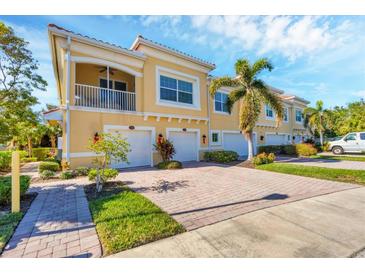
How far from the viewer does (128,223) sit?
11.5 ft

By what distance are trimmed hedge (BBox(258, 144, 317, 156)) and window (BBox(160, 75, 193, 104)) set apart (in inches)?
400

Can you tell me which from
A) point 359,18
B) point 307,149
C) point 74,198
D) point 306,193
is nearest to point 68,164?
point 74,198

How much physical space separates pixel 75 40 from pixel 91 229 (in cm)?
947

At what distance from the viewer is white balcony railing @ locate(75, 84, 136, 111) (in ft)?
32.0

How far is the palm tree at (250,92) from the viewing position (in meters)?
11.3

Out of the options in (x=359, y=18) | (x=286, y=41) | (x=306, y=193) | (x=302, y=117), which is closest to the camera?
(x=359, y=18)

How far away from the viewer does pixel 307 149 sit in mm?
16656

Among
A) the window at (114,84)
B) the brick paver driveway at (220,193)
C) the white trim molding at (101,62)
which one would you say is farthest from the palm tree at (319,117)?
the window at (114,84)

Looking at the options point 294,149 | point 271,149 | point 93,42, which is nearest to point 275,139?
point 271,149

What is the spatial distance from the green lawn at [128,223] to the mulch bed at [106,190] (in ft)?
1.80

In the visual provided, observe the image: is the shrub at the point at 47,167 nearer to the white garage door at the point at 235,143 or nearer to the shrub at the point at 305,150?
the white garage door at the point at 235,143

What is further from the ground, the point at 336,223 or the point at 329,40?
the point at 329,40

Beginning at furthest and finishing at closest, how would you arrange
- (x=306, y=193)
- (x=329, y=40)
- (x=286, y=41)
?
(x=286, y=41)
(x=329, y=40)
(x=306, y=193)
